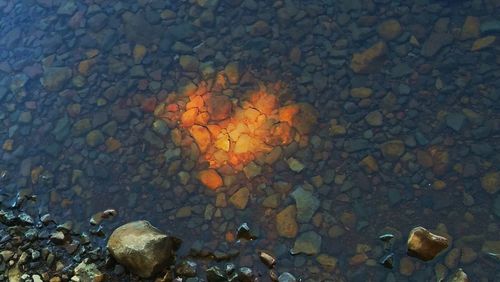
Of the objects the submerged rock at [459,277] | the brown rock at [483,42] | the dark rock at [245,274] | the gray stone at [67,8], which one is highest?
the gray stone at [67,8]

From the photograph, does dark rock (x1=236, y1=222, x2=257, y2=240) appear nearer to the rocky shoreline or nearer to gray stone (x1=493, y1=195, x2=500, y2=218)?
the rocky shoreline

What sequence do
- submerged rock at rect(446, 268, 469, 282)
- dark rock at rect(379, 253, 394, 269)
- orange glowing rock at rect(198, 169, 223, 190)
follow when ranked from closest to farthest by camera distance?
submerged rock at rect(446, 268, 469, 282) → dark rock at rect(379, 253, 394, 269) → orange glowing rock at rect(198, 169, 223, 190)

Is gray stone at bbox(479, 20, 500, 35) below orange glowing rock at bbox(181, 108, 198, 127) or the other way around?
the other way around

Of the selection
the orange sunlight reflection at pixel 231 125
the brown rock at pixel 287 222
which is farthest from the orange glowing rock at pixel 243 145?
the brown rock at pixel 287 222

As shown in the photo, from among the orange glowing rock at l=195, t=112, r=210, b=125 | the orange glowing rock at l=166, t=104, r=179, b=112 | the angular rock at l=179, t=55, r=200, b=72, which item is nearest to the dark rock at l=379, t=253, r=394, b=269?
the orange glowing rock at l=195, t=112, r=210, b=125

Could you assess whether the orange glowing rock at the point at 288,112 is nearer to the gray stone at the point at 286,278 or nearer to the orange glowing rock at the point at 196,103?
the orange glowing rock at the point at 196,103

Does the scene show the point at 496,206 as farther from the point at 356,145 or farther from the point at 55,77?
the point at 55,77

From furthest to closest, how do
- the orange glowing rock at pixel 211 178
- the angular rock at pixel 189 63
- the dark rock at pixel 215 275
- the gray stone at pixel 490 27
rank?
1. the angular rock at pixel 189 63
2. the gray stone at pixel 490 27
3. the orange glowing rock at pixel 211 178
4. the dark rock at pixel 215 275
